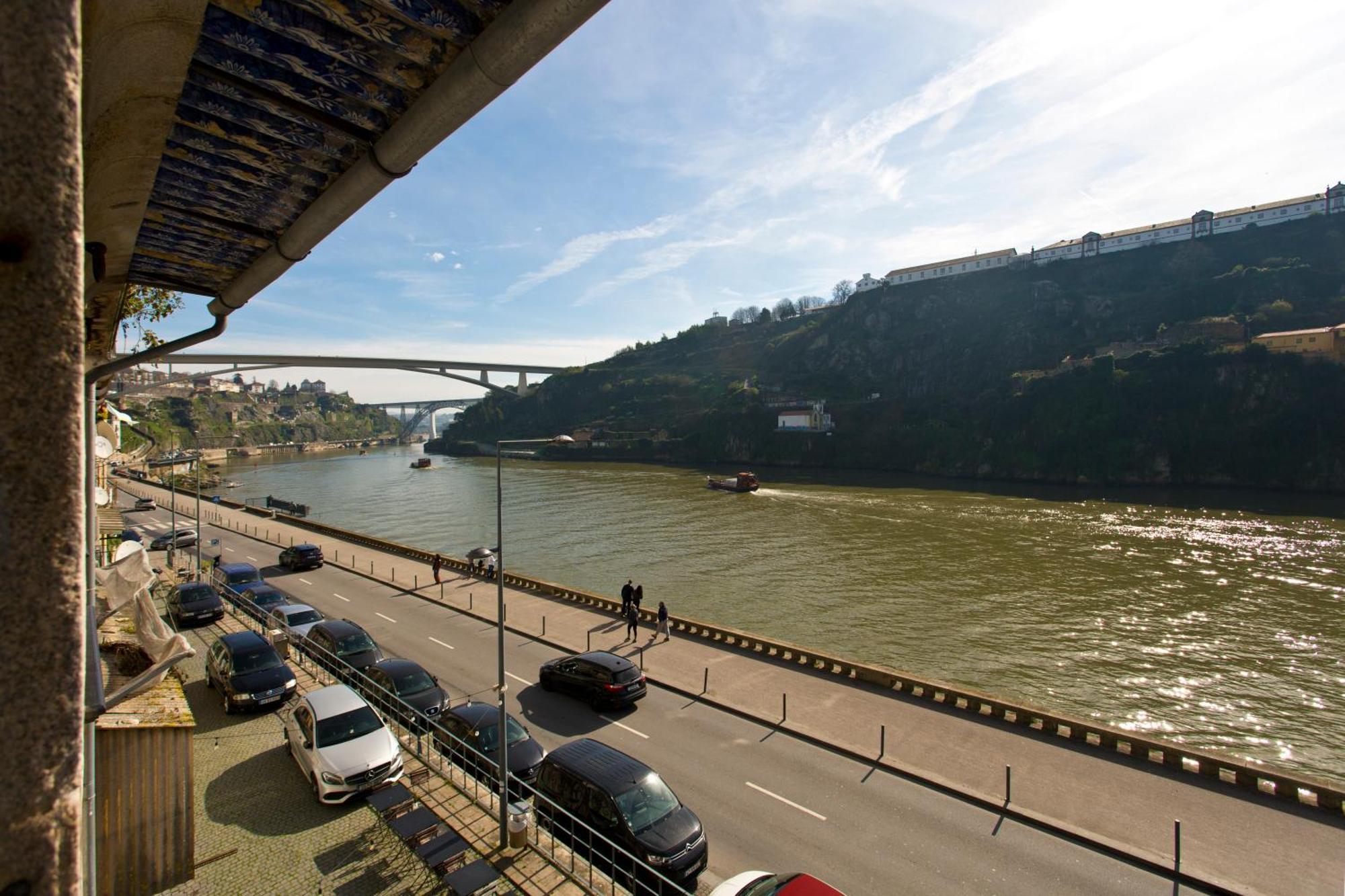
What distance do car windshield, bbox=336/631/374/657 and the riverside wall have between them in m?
8.36

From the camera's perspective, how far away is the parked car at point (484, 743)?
1111cm

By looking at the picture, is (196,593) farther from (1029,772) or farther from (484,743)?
(1029,772)

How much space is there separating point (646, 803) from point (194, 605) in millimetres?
16968

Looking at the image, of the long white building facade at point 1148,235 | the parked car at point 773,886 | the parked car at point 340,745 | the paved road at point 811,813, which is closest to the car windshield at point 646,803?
the paved road at point 811,813

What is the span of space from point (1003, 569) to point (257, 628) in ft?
109

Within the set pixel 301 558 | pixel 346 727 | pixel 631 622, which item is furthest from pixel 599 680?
pixel 301 558

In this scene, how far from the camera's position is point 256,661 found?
1395 cm

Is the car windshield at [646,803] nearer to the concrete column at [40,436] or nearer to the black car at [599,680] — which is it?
the black car at [599,680]

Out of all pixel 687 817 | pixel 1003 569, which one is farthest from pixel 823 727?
pixel 1003 569

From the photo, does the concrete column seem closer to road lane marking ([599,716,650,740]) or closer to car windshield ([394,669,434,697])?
road lane marking ([599,716,650,740])

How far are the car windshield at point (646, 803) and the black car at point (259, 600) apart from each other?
1530 cm

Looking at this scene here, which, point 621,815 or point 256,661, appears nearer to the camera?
point 621,815

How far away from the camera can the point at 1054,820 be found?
10.5 m

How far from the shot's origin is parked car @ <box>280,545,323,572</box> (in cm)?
2988
